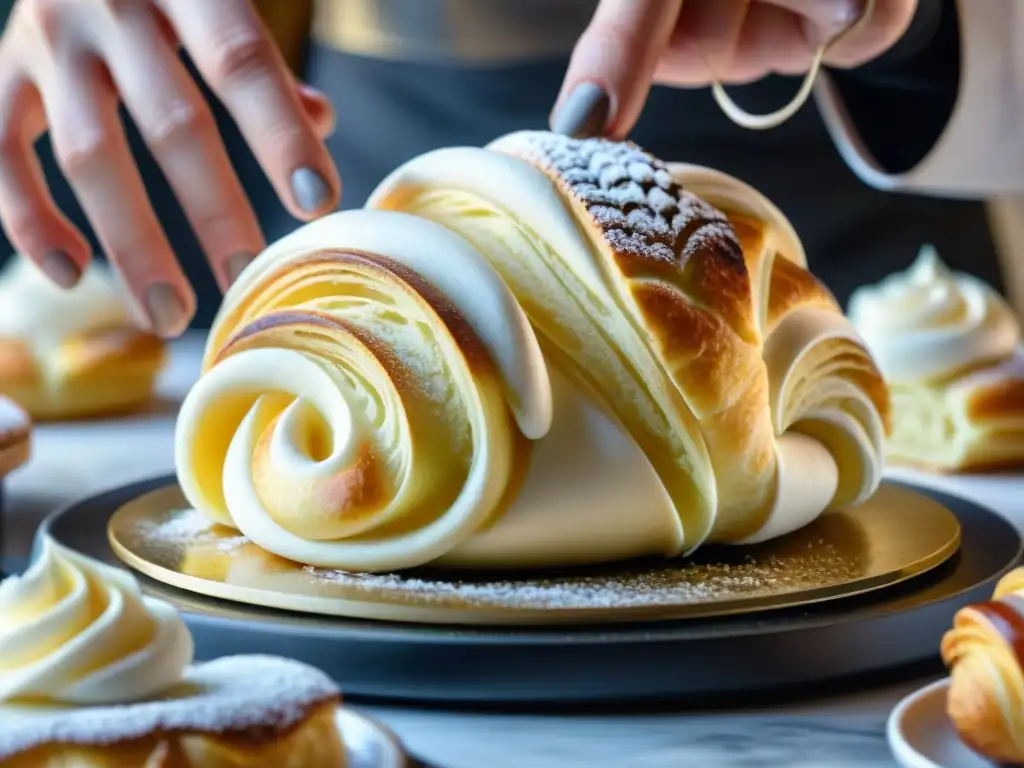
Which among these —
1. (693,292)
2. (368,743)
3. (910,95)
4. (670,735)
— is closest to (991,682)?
(670,735)

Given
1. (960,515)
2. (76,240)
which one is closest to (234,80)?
(76,240)

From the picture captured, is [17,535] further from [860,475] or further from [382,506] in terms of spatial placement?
[860,475]

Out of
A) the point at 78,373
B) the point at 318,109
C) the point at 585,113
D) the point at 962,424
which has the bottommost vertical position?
the point at 78,373

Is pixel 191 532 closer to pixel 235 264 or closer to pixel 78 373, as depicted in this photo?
pixel 235 264

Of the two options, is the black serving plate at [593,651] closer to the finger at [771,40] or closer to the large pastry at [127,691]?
the large pastry at [127,691]

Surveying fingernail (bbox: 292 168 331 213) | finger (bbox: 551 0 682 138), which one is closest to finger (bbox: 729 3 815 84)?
finger (bbox: 551 0 682 138)

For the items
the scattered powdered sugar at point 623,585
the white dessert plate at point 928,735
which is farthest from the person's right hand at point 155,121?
the white dessert plate at point 928,735
